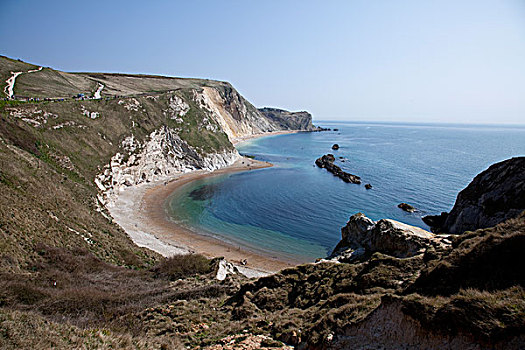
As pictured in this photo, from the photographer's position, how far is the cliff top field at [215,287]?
6797 millimetres

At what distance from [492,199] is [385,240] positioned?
16475 mm

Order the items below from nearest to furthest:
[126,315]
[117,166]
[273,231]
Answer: [126,315] → [273,231] → [117,166]

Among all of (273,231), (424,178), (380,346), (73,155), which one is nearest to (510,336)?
(380,346)

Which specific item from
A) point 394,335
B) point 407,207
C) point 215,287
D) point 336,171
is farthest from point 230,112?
point 394,335

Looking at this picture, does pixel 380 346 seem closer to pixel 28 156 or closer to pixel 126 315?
pixel 126 315

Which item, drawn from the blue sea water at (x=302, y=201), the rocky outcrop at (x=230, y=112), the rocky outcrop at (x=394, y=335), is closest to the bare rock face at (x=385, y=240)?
the blue sea water at (x=302, y=201)

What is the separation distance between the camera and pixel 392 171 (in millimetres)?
63781

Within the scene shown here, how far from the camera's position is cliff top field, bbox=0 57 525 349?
6.80 metres

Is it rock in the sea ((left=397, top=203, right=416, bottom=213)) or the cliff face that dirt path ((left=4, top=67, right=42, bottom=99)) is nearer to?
the cliff face

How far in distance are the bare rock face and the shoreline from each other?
5.83 metres

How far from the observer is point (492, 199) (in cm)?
2669

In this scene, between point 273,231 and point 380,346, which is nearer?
point 380,346

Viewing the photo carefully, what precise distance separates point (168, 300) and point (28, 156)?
21.4m

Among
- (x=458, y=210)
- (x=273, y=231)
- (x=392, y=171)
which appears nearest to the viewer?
(x=458, y=210)
